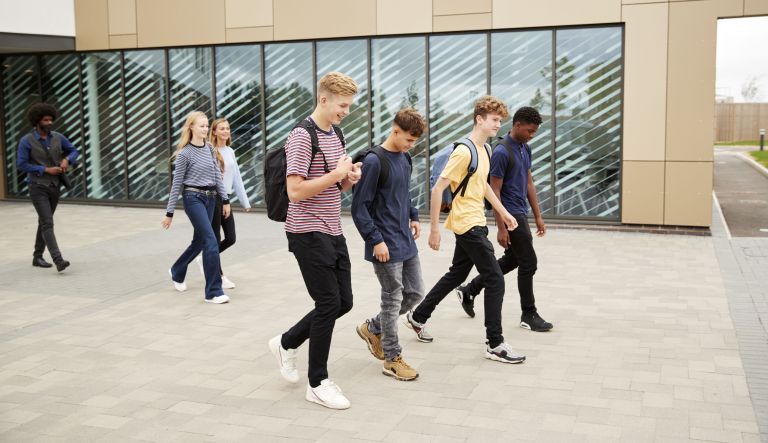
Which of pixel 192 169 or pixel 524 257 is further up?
pixel 192 169

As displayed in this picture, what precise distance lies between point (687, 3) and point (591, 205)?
316 centimetres

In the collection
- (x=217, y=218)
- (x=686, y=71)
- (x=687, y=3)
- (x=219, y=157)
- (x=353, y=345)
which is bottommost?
(x=353, y=345)

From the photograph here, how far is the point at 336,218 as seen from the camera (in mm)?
5082

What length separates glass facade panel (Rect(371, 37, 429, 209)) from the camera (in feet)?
45.7

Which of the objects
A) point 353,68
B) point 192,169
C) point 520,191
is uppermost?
point 353,68

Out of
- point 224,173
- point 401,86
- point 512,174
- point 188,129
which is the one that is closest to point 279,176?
point 512,174

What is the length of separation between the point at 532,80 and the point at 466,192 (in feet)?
25.2

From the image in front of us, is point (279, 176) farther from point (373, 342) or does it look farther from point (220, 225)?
point (220, 225)

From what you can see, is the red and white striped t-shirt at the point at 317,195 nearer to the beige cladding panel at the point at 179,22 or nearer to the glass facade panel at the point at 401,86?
the glass facade panel at the point at 401,86

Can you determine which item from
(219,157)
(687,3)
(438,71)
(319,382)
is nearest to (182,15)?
(438,71)

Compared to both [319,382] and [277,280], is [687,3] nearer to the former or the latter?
[277,280]

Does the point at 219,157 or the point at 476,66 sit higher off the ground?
the point at 476,66

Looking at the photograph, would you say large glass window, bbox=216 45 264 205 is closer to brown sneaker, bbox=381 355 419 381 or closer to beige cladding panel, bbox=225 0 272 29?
beige cladding panel, bbox=225 0 272 29

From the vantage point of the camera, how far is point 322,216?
4.97m
